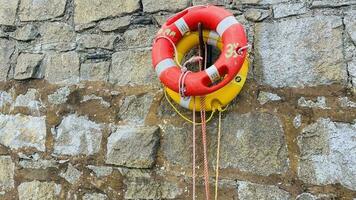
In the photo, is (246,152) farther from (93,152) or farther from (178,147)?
(93,152)

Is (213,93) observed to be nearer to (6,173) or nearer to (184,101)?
(184,101)

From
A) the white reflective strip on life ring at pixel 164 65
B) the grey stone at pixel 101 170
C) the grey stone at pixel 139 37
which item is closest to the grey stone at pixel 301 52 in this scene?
the white reflective strip on life ring at pixel 164 65

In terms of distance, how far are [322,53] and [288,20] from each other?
0.77ft

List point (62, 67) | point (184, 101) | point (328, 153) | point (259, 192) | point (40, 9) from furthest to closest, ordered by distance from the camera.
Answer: point (40, 9) → point (62, 67) → point (184, 101) → point (259, 192) → point (328, 153)

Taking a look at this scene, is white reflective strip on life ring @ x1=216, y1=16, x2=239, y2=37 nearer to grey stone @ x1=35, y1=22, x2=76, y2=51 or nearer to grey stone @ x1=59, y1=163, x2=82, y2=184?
grey stone @ x1=35, y1=22, x2=76, y2=51

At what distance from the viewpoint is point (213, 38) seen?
7.47 ft

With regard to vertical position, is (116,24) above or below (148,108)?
above

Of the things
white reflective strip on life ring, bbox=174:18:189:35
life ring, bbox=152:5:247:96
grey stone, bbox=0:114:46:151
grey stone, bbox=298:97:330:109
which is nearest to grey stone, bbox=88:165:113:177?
grey stone, bbox=0:114:46:151

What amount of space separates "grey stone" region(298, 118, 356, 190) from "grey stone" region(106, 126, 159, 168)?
75 cm

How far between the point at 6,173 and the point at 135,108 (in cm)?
94

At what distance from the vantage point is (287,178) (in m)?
2.13

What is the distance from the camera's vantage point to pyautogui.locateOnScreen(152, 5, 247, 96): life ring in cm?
209

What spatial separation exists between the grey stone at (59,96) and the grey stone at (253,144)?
93 cm

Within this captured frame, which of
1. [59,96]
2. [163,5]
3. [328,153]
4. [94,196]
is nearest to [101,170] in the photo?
[94,196]
